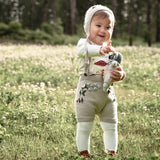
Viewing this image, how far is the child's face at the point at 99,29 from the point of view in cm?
329

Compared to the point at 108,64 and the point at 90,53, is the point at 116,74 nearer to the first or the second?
the point at 108,64

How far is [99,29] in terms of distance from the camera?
3297 millimetres

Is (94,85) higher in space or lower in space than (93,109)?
higher

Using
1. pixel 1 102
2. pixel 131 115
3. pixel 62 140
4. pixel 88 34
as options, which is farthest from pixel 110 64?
pixel 1 102

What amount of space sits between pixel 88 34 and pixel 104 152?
161 cm

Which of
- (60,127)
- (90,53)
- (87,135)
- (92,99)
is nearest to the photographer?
(90,53)

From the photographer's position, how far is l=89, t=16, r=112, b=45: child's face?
10.8 feet

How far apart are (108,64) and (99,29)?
17.0 inches

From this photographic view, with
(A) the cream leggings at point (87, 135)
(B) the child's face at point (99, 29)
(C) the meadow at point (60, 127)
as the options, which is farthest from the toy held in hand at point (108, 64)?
(C) the meadow at point (60, 127)

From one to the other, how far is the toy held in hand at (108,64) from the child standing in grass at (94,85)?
50 mm

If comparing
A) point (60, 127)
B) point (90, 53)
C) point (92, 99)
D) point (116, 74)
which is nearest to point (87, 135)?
point (92, 99)

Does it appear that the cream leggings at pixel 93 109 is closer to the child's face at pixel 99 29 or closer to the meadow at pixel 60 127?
the meadow at pixel 60 127

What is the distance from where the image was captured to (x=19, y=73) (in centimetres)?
874

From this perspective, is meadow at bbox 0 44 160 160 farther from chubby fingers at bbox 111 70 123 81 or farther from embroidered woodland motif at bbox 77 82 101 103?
chubby fingers at bbox 111 70 123 81
